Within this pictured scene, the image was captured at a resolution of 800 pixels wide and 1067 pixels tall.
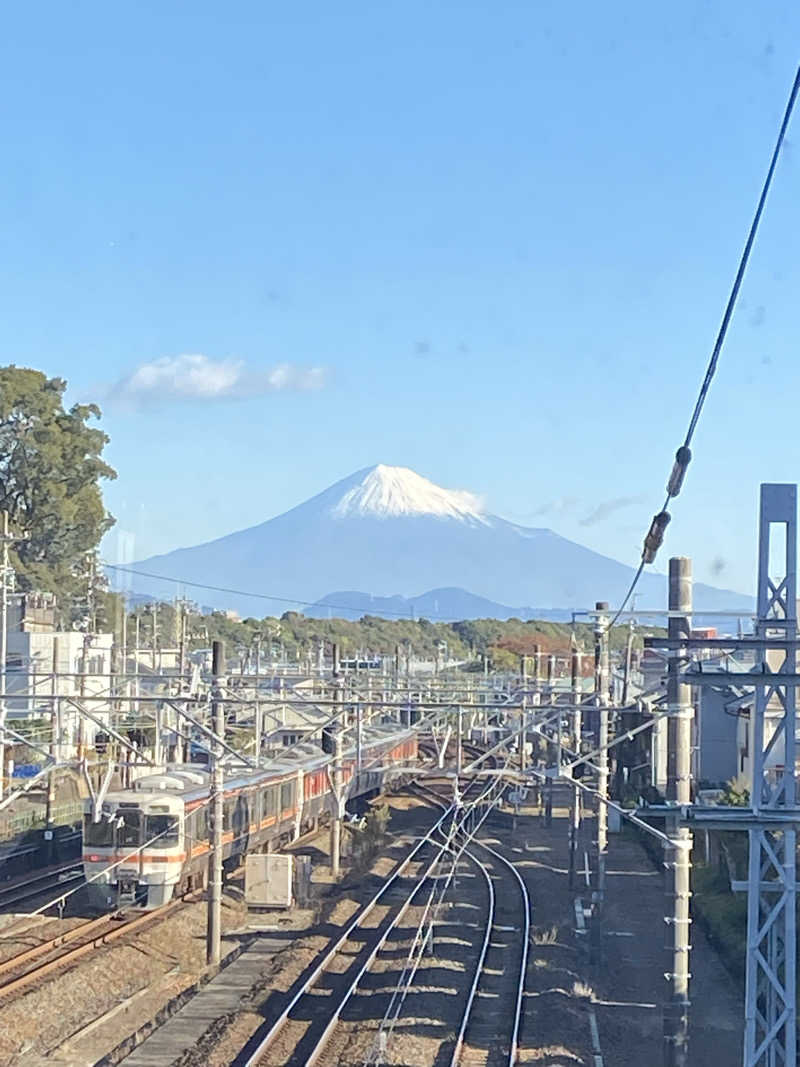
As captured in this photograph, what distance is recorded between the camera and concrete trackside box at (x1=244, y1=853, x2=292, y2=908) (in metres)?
21.1

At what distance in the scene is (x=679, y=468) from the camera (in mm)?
10359

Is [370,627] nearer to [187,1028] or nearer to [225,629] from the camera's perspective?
[225,629]

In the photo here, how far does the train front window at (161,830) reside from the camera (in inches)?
794

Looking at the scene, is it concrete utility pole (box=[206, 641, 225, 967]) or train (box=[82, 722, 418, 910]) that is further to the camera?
train (box=[82, 722, 418, 910])

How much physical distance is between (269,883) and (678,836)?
11.0 meters

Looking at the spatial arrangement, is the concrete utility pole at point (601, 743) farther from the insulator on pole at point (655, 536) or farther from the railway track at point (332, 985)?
the insulator on pole at point (655, 536)

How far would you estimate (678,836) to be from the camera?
11.2 meters

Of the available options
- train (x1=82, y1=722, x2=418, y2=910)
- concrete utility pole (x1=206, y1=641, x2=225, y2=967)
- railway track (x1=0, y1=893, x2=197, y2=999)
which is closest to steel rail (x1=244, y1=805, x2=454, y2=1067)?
concrete utility pole (x1=206, y1=641, x2=225, y2=967)

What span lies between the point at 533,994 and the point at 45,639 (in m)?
23.9

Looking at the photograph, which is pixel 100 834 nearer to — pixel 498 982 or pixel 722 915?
pixel 498 982

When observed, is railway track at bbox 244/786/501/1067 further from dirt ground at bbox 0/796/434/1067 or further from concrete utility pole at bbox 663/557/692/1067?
concrete utility pole at bbox 663/557/692/1067

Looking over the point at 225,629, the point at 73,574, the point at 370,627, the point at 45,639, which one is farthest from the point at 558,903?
the point at 370,627

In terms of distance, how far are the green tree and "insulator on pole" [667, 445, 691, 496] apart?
34.4m

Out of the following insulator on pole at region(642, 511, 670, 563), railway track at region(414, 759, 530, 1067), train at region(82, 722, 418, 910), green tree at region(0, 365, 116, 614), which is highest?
green tree at region(0, 365, 116, 614)
